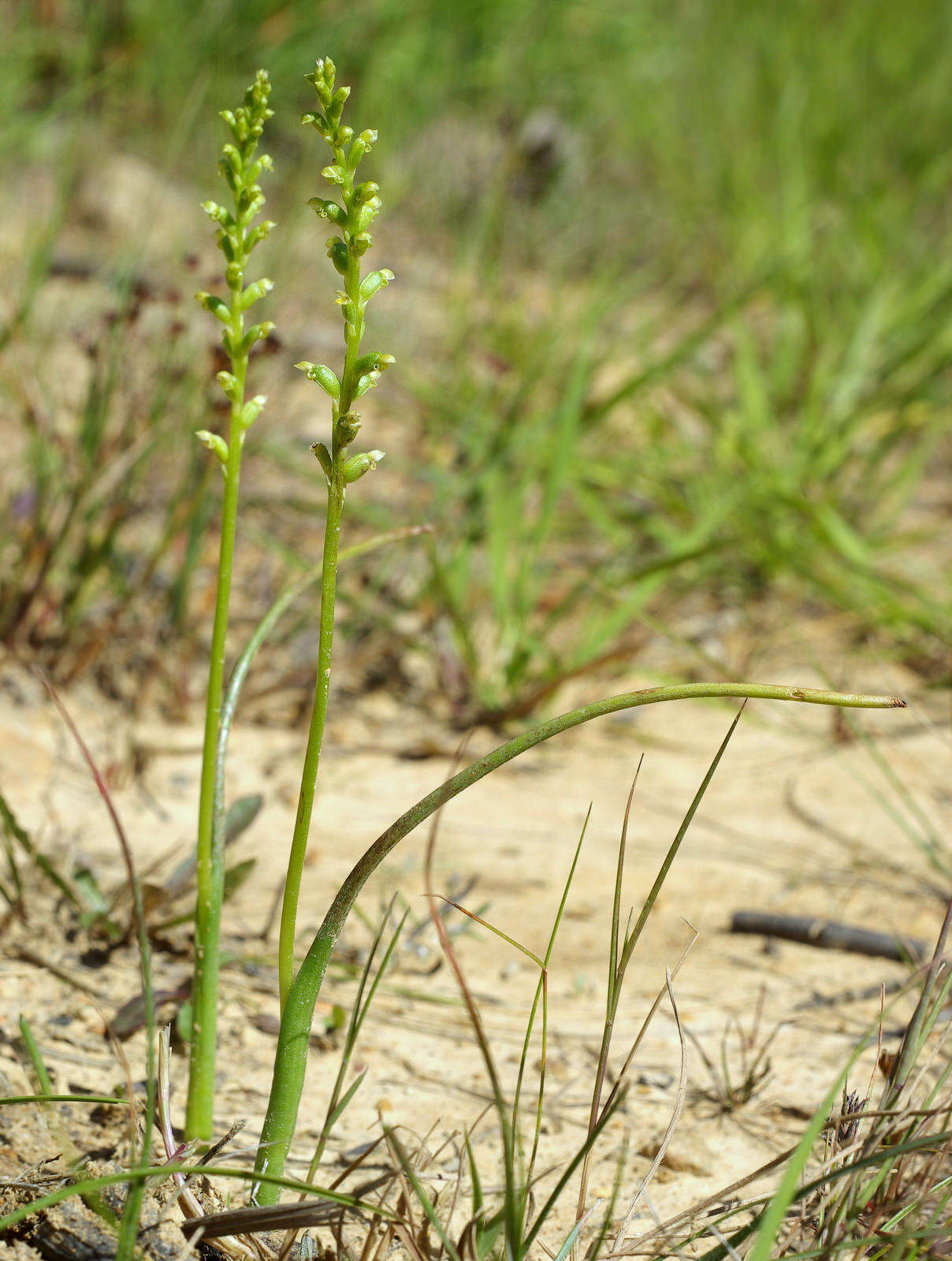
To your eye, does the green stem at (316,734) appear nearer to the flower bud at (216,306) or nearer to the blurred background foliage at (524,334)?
the flower bud at (216,306)

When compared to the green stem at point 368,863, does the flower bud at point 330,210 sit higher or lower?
higher

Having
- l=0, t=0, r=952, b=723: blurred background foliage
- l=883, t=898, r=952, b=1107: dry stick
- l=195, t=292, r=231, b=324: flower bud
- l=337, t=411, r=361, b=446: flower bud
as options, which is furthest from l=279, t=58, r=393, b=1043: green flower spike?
l=0, t=0, r=952, b=723: blurred background foliage

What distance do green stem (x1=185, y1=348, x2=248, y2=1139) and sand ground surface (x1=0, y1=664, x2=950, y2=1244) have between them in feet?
0.41

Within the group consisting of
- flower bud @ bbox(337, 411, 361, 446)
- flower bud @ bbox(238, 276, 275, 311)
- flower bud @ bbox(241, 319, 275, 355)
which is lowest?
flower bud @ bbox(337, 411, 361, 446)

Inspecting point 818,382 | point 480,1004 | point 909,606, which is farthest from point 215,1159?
point 818,382

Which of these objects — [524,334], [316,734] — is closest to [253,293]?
[316,734]

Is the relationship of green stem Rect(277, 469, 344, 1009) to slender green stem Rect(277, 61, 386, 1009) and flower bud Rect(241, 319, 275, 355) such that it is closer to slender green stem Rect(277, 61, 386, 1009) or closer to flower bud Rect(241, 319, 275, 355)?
slender green stem Rect(277, 61, 386, 1009)

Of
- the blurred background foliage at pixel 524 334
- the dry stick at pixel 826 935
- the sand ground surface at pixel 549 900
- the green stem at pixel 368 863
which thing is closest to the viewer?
the green stem at pixel 368 863

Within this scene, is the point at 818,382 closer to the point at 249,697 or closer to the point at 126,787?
the point at 249,697

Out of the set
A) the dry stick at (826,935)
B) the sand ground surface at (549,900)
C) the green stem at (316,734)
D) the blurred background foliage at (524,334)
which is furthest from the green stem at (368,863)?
the blurred background foliage at (524,334)

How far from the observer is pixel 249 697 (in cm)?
186

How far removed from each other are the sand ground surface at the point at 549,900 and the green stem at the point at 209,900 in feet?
0.41

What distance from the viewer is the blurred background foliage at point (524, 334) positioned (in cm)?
197

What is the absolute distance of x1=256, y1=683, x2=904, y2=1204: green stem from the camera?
0.66m
